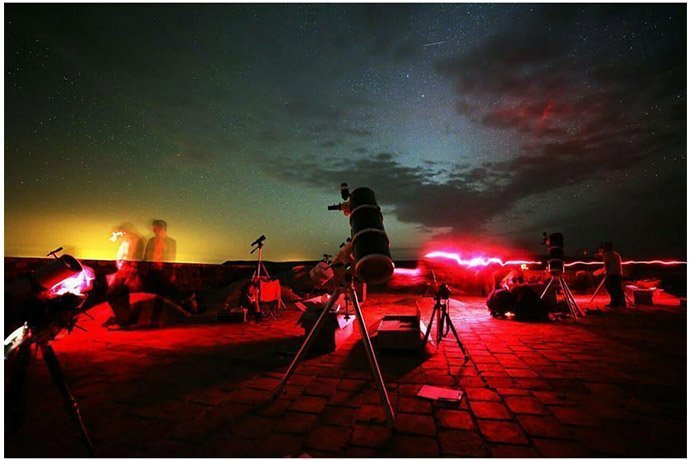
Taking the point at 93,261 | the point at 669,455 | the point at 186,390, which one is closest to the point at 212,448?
the point at 186,390

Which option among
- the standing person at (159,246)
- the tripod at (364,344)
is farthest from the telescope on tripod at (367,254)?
the standing person at (159,246)

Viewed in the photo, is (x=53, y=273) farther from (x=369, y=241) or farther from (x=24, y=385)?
(x=369, y=241)

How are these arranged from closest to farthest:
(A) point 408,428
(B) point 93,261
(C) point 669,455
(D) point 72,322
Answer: (C) point 669,455
(D) point 72,322
(A) point 408,428
(B) point 93,261

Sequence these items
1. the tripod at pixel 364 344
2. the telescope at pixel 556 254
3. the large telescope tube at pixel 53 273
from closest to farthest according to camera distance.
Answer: the large telescope tube at pixel 53 273 < the tripod at pixel 364 344 < the telescope at pixel 556 254

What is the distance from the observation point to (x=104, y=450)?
2.67 meters

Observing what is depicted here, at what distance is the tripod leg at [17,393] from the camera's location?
2367 mm

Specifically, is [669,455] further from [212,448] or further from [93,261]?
[93,261]

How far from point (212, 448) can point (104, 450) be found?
1.02 meters

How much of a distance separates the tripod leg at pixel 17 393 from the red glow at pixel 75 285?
49cm

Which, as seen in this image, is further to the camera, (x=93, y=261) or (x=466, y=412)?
(x=93, y=261)

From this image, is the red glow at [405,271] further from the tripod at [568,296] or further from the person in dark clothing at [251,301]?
the tripod at [568,296]

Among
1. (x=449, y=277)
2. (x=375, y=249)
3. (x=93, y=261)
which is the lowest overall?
(x=449, y=277)

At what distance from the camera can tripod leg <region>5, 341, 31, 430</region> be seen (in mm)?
2367

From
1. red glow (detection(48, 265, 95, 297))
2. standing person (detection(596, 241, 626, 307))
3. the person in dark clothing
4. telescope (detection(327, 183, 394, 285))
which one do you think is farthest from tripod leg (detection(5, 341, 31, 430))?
standing person (detection(596, 241, 626, 307))
